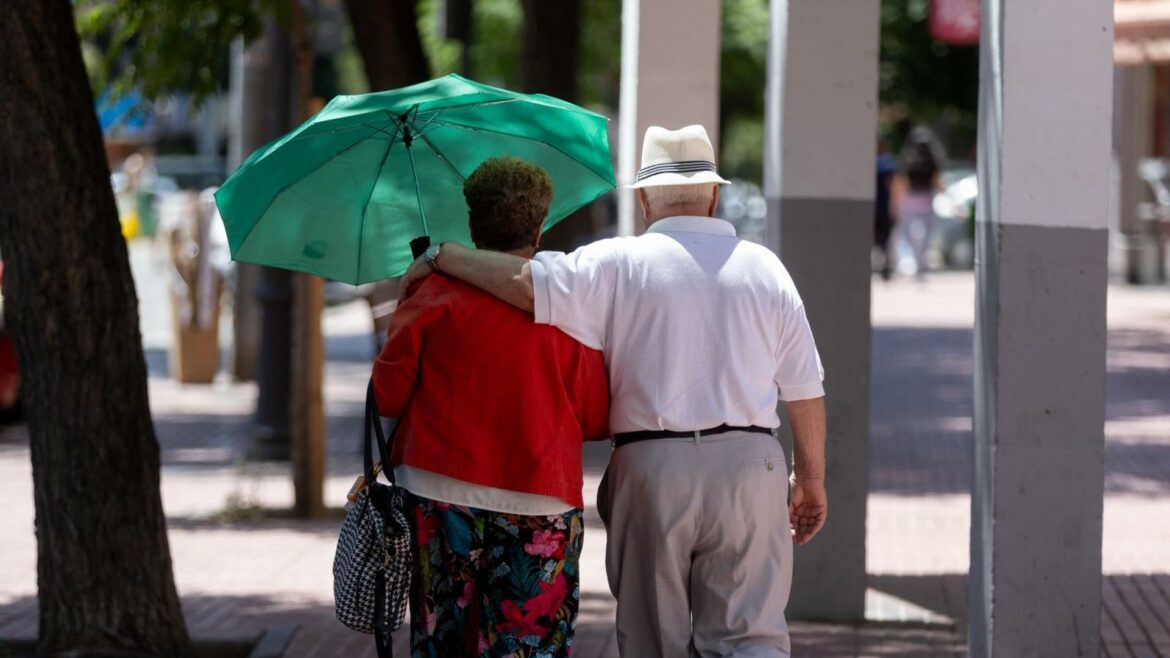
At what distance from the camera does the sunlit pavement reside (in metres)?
7.22

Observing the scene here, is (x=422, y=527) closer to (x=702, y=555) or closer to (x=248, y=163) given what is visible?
(x=702, y=555)

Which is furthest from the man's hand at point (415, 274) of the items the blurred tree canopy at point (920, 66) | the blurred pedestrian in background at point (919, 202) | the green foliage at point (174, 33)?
the blurred tree canopy at point (920, 66)

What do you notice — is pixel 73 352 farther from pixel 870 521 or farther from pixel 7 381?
pixel 7 381

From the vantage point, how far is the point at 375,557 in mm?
4562

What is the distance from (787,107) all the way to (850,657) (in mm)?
2058

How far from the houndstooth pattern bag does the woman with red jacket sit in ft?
0.19

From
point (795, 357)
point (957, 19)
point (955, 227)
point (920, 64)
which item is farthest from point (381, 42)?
point (920, 64)

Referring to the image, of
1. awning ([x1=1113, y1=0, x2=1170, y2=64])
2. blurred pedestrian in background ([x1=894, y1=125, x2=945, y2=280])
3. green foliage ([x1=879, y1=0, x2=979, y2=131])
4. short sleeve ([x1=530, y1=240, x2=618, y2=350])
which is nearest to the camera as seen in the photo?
short sleeve ([x1=530, y1=240, x2=618, y2=350])

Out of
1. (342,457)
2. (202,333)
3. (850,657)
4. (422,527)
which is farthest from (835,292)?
(202,333)

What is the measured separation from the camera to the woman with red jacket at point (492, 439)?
4504 mm

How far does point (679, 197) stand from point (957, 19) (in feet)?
44.7

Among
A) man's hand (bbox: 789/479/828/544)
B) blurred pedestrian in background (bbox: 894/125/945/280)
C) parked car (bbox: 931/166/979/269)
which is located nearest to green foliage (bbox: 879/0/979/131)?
parked car (bbox: 931/166/979/269)

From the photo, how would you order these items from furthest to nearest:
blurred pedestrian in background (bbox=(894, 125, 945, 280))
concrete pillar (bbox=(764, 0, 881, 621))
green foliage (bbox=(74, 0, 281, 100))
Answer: blurred pedestrian in background (bbox=(894, 125, 945, 280)) < green foliage (bbox=(74, 0, 281, 100)) < concrete pillar (bbox=(764, 0, 881, 621))

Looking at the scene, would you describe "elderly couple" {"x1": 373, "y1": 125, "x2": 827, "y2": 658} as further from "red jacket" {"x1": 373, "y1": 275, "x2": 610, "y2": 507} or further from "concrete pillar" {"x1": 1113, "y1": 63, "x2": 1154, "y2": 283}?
"concrete pillar" {"x1": 1113, "y1": 63, "x2": 1154, "y2": 283}
